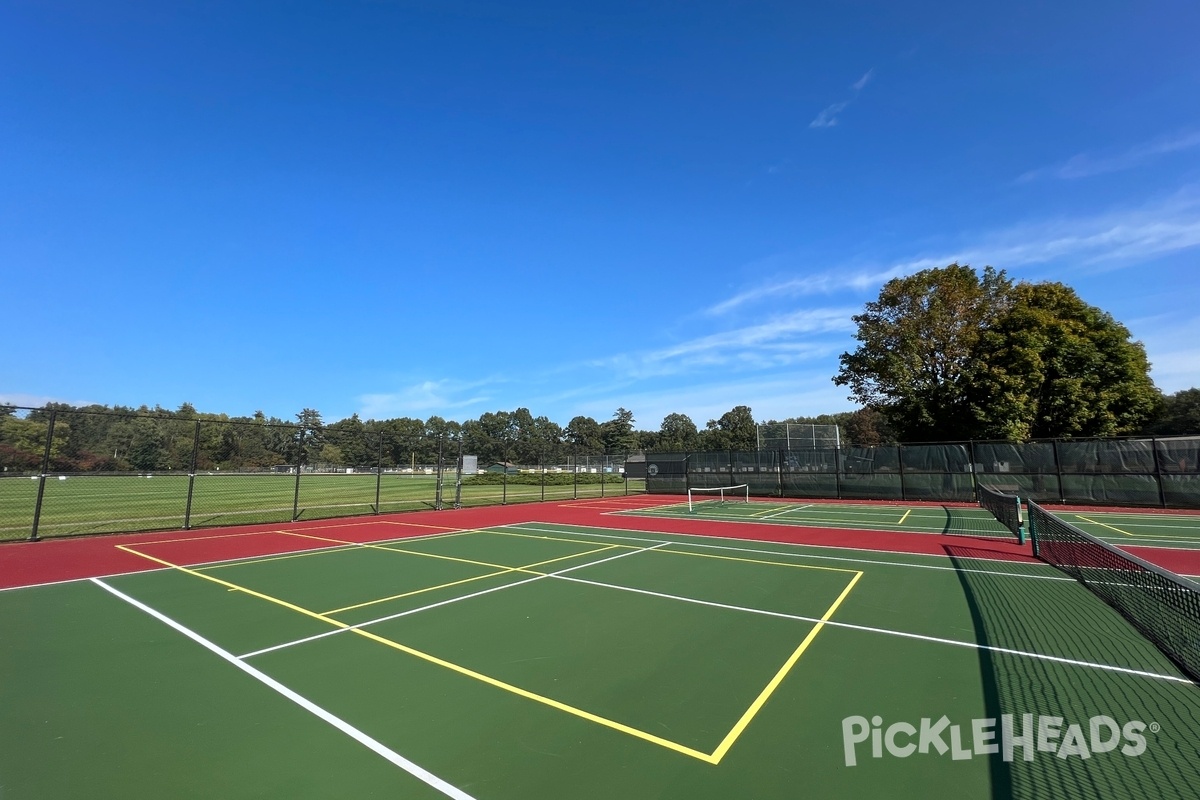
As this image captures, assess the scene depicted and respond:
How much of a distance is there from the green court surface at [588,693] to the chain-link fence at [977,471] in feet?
60.9

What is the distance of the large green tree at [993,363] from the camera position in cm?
2753

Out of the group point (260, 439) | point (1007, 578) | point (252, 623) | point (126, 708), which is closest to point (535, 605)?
point (252, 623)

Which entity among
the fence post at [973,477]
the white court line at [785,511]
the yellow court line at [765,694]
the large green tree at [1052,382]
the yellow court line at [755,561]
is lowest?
the white court line at [785,511]

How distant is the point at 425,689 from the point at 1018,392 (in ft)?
110

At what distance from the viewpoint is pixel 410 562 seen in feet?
36.2

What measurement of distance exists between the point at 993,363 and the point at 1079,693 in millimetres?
29952

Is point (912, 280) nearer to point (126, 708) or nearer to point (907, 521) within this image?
point (907, 521)

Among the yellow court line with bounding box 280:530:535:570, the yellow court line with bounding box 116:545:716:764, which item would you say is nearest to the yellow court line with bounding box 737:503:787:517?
the yellow court line with bounding box 280:530:535:570

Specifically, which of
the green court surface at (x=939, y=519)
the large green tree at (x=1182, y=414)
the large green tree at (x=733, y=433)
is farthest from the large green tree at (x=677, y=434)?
the green court surface at (x=939, y=519)

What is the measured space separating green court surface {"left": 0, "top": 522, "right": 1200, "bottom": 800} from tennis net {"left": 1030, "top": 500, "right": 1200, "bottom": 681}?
217 mm

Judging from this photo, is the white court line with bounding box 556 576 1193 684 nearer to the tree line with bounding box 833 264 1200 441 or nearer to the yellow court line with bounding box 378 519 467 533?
the yellow court line with bounding box 378 519 467 533

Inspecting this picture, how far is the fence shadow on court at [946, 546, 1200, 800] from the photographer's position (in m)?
3.31

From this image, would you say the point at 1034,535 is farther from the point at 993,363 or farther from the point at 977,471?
the point at 993,363

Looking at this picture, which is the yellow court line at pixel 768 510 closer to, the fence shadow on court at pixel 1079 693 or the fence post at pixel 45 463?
the fence shadow on court at pixel 1079 693
